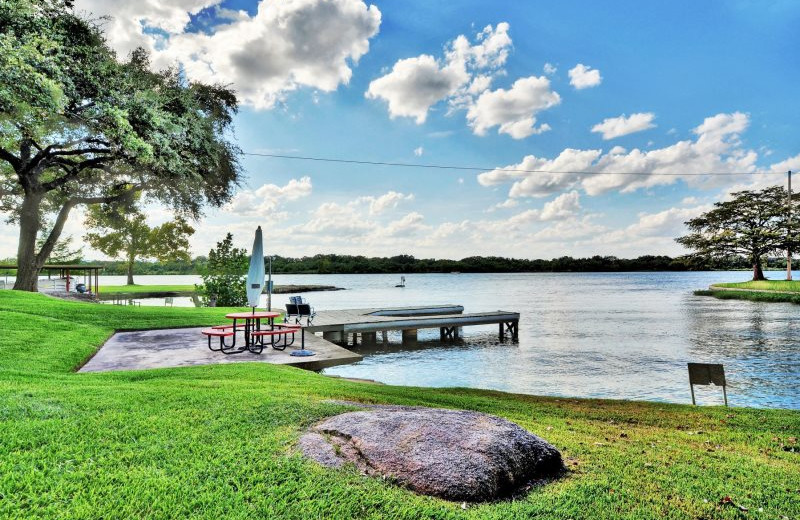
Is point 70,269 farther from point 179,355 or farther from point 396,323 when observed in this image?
point 179,355

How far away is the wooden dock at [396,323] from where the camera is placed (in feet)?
61.6

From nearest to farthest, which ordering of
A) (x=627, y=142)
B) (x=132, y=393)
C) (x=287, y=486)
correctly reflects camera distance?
(x=287, y=486) < (x=132, y=393) < (x=627, y=142)

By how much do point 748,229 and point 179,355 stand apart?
61.3m

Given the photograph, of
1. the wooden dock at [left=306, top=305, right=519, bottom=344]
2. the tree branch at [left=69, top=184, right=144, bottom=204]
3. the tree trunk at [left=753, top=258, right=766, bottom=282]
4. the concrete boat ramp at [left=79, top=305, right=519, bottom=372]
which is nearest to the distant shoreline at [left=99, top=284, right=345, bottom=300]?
the tree branch at [left=69, top=184, right=144, bottom=204]

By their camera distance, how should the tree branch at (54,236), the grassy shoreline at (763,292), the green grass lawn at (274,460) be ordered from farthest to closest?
the grassy shoreline at (763,292) → the tree branch at (54,236) → the green grass lawn at (274,460)

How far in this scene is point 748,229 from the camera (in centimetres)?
5109

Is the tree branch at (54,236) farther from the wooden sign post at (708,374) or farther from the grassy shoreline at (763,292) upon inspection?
the grassy shoreline at (763,292)

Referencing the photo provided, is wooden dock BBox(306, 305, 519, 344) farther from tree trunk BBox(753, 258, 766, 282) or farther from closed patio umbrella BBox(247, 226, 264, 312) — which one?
tree trunk BBox(753, 258, 766, 282)

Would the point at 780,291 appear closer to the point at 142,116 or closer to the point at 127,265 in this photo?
the point at 142,116

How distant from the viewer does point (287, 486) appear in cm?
307

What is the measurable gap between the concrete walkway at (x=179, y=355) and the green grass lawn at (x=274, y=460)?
2112 millimetres

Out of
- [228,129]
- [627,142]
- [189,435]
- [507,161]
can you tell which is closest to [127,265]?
[228,129]

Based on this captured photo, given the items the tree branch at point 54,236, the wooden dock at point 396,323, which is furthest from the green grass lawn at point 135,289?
the wooden dock at point 396,323

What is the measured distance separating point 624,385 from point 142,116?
63.7 feet
